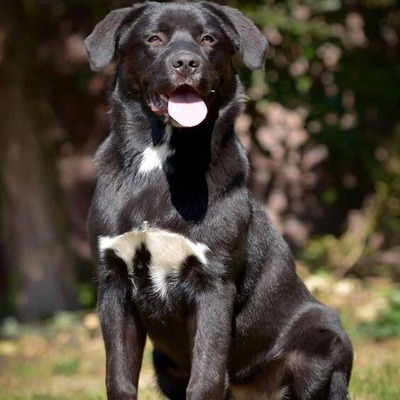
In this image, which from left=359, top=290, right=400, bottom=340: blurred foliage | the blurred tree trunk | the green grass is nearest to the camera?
the green grass

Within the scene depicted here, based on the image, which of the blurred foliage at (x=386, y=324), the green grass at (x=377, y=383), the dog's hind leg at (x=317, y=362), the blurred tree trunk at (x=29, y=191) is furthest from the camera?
the blurred tree trunk at (x=29, y=191)

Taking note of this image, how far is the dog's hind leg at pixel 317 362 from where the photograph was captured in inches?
193

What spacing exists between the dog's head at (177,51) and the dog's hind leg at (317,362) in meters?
1.11

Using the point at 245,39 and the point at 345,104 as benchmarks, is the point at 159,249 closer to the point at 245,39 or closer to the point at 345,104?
the point at 245,39

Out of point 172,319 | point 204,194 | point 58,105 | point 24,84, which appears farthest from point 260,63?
point 58,105

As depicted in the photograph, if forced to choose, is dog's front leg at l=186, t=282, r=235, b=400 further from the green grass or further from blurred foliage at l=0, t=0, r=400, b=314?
blurred foliage at l=0, t=0, r=400, b=314

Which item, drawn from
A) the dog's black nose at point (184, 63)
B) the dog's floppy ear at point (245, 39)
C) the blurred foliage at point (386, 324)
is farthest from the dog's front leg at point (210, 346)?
the blurred foliage at point (386, 324)

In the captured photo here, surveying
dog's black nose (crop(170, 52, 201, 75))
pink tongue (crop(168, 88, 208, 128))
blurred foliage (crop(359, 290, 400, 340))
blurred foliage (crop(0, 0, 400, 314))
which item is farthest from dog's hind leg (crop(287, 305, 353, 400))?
blurred foliage (crop(0, 0, 400, 314))

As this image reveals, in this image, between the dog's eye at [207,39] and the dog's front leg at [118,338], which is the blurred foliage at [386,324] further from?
the dog's eye at [207,39]

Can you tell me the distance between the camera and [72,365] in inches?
296

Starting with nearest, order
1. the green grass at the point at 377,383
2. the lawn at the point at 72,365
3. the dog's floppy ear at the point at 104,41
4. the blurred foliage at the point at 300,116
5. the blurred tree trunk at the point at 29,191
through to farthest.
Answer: the dog's floppy ear at the point at 104,41 < the green grass at the point at 377,383 < the lawn at the point at 72,365 < the blurred foliage at the point at 300,116 < the blurred tree trunk at the point at 29,191

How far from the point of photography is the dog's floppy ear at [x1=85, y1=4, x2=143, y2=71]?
184 inches

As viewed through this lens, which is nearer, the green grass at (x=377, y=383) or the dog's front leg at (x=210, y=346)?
the dog's front leg at (x=210, y=346)

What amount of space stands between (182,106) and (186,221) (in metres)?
0.45
